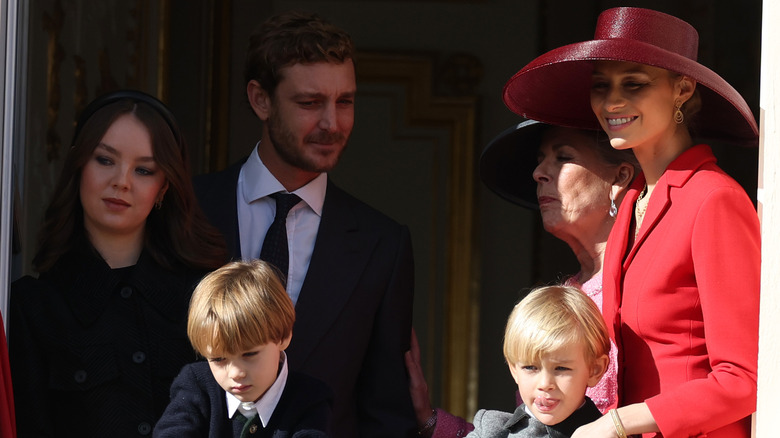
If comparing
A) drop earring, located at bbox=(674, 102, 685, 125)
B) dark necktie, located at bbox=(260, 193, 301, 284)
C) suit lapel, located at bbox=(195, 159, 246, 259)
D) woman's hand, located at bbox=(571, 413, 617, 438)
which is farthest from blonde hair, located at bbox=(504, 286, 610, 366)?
suit lapel, located at bbox=(195, 159, 246, 259)

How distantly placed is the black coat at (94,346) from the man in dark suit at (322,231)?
399 millimetres

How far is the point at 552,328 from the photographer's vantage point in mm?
2438

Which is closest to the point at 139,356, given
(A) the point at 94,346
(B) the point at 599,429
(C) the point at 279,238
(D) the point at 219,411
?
(A) the point at 94,346

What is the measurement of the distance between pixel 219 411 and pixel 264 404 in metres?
0.10

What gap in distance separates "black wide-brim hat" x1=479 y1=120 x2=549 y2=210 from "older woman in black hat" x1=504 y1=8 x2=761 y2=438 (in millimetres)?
446

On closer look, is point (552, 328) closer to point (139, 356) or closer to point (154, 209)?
point (139, 356)

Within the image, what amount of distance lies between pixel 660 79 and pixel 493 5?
126 inches

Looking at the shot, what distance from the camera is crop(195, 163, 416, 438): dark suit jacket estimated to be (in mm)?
3115

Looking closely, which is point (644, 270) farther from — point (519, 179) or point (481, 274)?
point (481, 274)

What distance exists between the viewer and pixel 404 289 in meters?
3.27

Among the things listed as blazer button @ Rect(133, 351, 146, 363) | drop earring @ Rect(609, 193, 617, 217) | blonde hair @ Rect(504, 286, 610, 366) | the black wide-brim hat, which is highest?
the black wide-brim hat

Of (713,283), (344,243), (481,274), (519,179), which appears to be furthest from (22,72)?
(481,274)

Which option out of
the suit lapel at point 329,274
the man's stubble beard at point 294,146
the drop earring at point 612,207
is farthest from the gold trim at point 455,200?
the drop earring at point 612,207

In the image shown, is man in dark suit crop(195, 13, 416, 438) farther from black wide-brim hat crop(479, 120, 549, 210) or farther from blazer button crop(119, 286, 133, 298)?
blazer button crop(119, 286, 133, 298)
